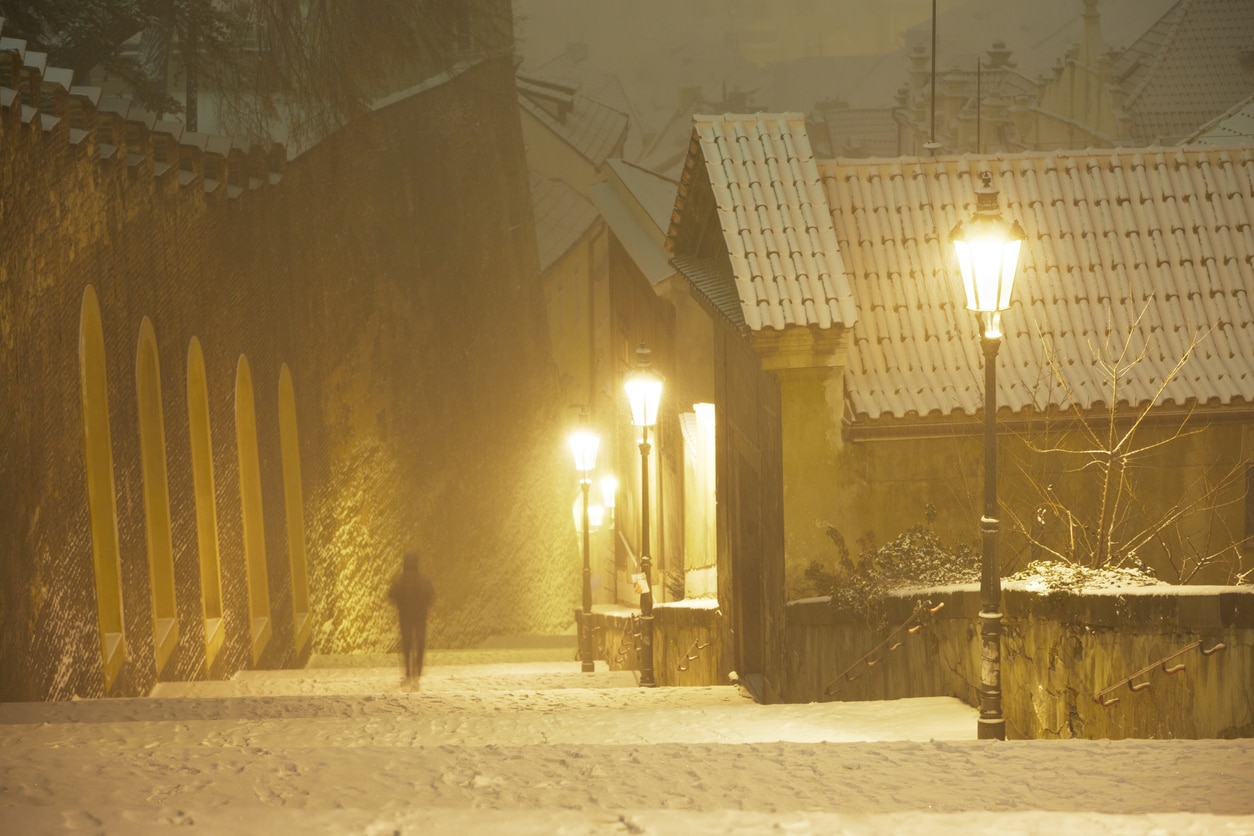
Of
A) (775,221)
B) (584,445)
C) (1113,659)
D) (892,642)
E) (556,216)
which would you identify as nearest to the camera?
(1113,659)

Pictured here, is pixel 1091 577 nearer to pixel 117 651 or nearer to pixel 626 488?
pixel 117 651

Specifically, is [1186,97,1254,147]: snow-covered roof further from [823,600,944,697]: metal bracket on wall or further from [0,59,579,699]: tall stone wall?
[823,600,944,697]: metal bracket on wall

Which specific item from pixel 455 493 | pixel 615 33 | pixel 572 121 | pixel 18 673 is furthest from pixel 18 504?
pixel 615 33

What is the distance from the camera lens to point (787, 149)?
502 inches

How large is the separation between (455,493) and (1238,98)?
2588cm

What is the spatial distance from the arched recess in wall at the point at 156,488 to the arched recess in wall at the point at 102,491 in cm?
130

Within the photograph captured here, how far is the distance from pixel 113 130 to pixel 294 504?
868 cm

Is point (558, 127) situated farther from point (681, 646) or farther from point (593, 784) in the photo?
point (593, 784)

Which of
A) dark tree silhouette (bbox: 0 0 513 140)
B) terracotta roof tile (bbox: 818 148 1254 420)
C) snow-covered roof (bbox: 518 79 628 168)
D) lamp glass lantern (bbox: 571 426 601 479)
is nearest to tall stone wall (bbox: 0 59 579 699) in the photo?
dark tree silhouette (bbox: 0 0 513 140)

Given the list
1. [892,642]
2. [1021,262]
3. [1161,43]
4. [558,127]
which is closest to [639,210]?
[1021,262]

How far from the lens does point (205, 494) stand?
14875mm

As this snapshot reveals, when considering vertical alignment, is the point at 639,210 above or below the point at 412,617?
→ above

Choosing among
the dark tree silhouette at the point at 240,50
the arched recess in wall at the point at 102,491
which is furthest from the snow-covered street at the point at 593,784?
the dark tree silhouette at the point at 240,50

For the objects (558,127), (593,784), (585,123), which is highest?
(585,123)
